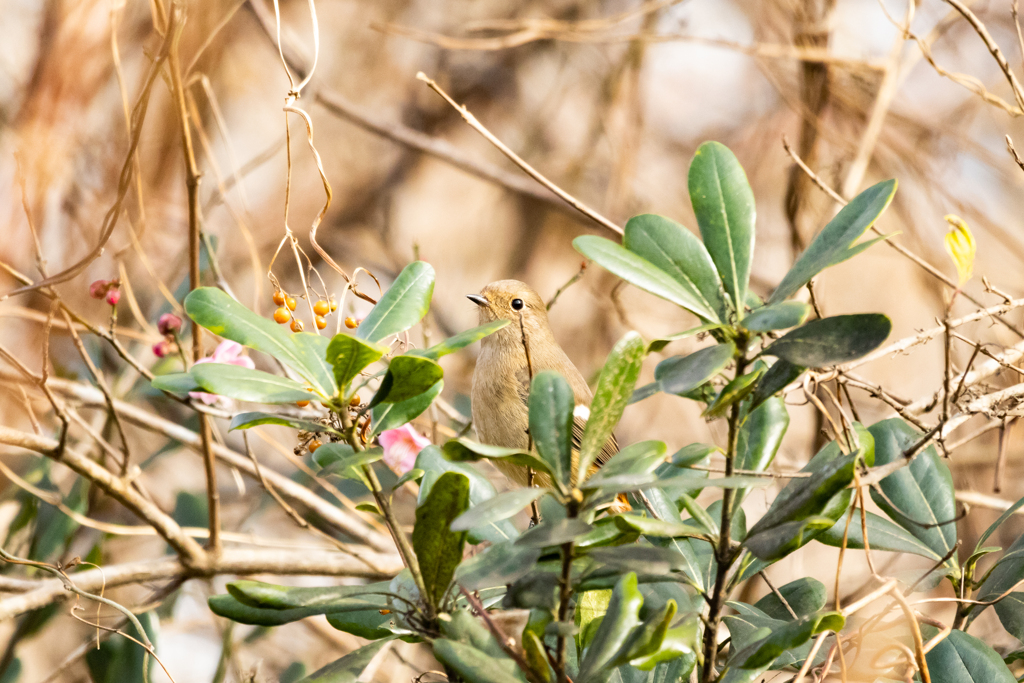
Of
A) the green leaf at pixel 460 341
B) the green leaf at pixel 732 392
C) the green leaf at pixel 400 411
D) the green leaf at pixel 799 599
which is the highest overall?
the green leaf at pixel 460 341

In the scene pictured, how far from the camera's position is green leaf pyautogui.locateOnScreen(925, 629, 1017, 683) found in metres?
0.74

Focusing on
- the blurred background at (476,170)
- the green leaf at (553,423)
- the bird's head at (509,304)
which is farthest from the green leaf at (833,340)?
the blurred background at (476,170)

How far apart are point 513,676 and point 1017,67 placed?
3136 mm

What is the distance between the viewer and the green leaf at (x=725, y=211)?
1.97ft

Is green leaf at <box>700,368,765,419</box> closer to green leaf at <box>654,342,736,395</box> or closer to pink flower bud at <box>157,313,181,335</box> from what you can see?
green leaf at <box>654,342,736,395</box>

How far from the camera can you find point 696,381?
1.66 feet

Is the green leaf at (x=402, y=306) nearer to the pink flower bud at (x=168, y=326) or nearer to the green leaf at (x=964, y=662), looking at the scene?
the green leaf at (x=964, y=662)

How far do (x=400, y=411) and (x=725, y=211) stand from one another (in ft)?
1.11

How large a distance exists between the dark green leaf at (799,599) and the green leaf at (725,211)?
1.23ft

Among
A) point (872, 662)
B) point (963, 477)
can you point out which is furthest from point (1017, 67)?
point (872, 662)

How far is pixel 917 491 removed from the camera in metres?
0.93

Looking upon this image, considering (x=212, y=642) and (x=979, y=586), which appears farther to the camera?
(x=212, y=642)

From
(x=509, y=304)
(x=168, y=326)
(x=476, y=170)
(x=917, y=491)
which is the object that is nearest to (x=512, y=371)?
(x=509, y=304)

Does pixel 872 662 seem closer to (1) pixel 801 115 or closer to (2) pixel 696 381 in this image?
(2) pixel 696 381
